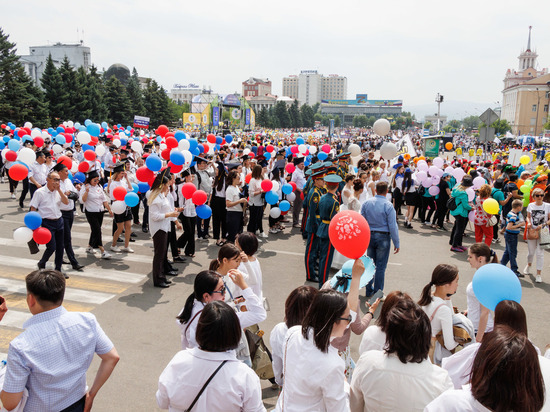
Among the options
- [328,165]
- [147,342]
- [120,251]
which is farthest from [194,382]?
[120,251]

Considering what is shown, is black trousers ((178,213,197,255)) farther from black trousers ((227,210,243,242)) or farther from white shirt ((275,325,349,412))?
white shirt ((275,325,349,412))

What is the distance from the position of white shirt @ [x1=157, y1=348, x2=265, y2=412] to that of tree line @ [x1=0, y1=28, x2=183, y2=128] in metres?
40.4

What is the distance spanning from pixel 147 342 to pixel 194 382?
328 centimetres

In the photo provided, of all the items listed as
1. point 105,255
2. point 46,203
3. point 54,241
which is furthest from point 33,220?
point 105,255

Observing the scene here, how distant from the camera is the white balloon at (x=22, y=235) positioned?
245 inches

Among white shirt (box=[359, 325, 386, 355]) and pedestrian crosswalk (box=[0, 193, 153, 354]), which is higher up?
white shirt (box=[359, 325, 386, 355])

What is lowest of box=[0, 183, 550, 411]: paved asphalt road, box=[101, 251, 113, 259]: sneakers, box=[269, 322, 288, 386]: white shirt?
box=[0, 183, 550, 411]: paved asphalt road

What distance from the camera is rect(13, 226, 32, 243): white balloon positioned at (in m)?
6.21

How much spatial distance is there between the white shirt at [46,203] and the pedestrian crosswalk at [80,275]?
4.00ft

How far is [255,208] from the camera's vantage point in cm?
977

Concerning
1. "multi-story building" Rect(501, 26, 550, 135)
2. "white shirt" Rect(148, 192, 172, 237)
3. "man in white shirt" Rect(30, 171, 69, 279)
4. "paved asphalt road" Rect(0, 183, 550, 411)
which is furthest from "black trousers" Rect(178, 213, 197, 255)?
"multi-story building" Rect(501, 26, 550, 135)

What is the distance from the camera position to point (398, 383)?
7.61ft

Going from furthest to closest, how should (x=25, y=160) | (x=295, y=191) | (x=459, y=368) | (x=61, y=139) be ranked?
(x=61, y=139) < (x=295, y=191) < (x=25, y=160) < (x=459, y=368)

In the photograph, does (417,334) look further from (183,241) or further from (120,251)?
(120,251)
